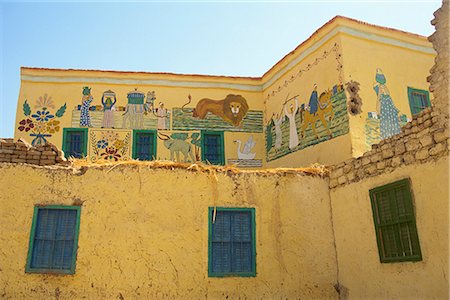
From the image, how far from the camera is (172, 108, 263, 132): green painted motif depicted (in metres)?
15.9

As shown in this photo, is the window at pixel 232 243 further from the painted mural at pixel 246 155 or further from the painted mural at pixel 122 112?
the painted mural at pixel 122 112

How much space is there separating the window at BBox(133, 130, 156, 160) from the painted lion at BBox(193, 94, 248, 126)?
5.79ft

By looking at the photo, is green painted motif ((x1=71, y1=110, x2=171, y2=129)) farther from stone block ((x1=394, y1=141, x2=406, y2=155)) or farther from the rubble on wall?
stone block ((x1=394, y1=141, x2=406, y2=155))

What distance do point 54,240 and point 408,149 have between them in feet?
23.8

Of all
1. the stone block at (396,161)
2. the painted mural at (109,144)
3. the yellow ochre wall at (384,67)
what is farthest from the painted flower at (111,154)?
the stone block at (396,161)

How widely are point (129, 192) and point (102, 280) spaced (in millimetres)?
1889

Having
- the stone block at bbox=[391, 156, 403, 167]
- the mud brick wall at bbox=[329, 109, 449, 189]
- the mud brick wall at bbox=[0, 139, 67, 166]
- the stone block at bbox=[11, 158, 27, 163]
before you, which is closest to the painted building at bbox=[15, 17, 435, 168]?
the mud brick wall at bbox=[329, 109, 449, 189]

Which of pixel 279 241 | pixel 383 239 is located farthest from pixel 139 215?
pixel 383 239

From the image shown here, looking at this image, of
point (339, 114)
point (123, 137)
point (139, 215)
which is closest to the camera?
point (139, 215)

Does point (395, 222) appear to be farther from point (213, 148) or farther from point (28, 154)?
point (213, 148)

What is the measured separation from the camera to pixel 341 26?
13.1 meters

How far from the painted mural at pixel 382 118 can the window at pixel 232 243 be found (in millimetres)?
4570

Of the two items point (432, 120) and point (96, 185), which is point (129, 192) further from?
point (432, 120)

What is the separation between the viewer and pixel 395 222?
27.7 feet
